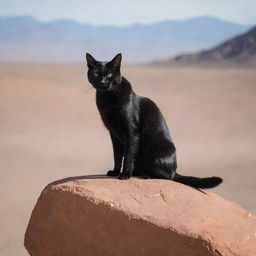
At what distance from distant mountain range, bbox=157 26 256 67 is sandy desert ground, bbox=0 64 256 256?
32.4m

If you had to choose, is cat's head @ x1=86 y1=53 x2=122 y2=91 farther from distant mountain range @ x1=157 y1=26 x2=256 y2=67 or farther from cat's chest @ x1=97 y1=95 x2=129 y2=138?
distant mountain range @ x1=157 y1=26 x2=256 y2=67

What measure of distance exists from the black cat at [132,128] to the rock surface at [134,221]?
17 cm

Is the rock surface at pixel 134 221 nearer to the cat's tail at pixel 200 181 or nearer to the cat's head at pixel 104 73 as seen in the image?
the cat's tail at pixel 200 181

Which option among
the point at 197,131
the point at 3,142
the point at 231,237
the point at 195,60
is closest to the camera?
the point at 231,237

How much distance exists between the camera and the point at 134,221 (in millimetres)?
4383

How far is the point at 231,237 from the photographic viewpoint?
4.25 meters

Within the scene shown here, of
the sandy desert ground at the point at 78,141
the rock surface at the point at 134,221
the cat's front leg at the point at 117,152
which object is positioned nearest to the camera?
the rock surface at the point at 134,221

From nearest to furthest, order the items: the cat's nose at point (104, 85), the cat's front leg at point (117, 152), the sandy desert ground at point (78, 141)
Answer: the cat's nose at point (104, 85)
the cat's front leg at point (117, 152)
the sandy desert ground at point (78, 141)

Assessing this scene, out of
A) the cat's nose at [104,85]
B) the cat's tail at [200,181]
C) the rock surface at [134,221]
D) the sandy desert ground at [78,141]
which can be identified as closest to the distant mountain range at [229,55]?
the sandy desert ground at [78,141]

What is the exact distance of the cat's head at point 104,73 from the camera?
4.87 metres

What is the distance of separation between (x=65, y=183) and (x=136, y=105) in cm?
104

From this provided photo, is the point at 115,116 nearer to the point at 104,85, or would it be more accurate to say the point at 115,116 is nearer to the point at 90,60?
the point at 104,85

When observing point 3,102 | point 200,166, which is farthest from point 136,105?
point 3,102

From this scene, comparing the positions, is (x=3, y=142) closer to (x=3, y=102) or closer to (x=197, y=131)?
(x=3, y=102)
